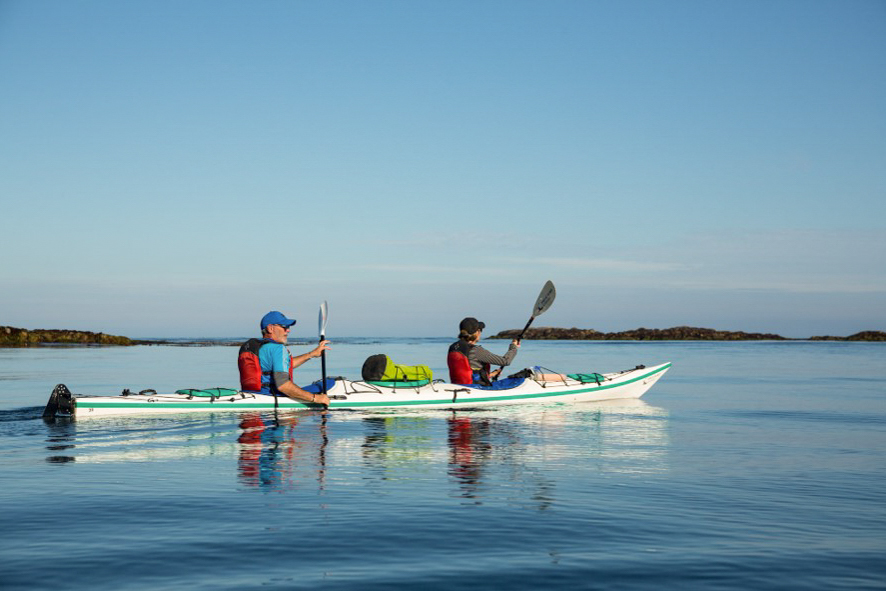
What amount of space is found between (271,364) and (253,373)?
1.49 ft

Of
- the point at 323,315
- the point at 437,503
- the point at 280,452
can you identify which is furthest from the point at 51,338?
the point at 437,503

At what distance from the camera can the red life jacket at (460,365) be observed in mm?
17047

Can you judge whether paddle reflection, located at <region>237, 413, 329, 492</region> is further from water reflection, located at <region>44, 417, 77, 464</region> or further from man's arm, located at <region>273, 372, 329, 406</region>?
water reflection, located at <region>44, 417, 77, 464</region>

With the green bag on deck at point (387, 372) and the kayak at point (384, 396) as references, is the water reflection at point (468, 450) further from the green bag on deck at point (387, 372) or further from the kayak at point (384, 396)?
the green bag on deck at point (387, 372)

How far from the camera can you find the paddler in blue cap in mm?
14727

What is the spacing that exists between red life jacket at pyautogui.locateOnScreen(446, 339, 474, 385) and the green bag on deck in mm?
565

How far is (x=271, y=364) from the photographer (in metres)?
15.1

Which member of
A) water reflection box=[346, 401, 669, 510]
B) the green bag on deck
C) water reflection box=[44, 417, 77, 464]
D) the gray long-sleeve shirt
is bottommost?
water reflection box=[346, 401, 669, 510]

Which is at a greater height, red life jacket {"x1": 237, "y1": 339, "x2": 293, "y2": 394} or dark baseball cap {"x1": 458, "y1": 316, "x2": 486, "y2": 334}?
dark baseball cap {"x1": 458, "y1": 316, "x2": 486, "y2": 334}

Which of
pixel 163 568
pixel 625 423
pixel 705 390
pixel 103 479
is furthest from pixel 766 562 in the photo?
pixel 705 390

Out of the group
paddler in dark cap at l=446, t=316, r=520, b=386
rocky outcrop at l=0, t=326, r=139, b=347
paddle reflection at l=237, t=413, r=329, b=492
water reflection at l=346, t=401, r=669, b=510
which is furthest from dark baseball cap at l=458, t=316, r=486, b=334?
rocky outcrop at l=0, t=326, r=139, b=347

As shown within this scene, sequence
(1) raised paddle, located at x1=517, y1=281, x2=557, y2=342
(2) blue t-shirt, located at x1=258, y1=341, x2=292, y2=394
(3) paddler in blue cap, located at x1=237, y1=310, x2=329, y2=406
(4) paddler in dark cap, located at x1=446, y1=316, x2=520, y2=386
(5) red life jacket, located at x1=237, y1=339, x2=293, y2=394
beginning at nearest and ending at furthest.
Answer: (3) paddler in blue cap, located at x1=237, y1=310, x2=329, y2=406, (2) blue t-shirt, located at x1=258, y1=341, x2=292, y2=394, (5) red life jacket, located at x1=237, y1=339, x2=293, y2=394, (4) paddler in dark cap, located at x1=446, y1=316, x2=520, y2=386, (1) raised paddle, located at x1=517, y1=281, x2=557, y2=342

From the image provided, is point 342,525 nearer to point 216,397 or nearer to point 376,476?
point 376,476

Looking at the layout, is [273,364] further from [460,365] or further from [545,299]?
[545,299]
